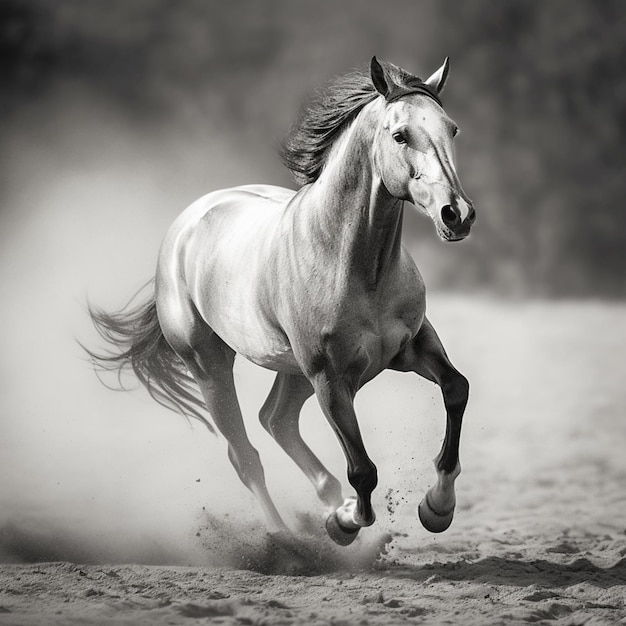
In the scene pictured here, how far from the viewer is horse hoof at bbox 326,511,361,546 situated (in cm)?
327

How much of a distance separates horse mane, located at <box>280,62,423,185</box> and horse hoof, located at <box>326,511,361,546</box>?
109cm

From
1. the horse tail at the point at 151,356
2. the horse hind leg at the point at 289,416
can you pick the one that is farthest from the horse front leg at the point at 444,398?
the horse tail at the point at 151,356

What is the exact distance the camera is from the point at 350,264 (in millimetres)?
2975

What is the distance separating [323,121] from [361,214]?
1.25 ft

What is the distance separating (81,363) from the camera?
6438 mm

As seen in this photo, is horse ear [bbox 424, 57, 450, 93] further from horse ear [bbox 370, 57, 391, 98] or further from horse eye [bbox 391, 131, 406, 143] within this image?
horse eye [bbox 391, 131, 406, 143]

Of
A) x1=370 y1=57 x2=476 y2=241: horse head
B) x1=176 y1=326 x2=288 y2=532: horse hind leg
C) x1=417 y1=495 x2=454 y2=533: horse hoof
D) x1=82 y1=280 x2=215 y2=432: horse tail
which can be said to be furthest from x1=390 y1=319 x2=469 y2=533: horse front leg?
x1=82 y1=280 x2=215 y2=432: horse tail

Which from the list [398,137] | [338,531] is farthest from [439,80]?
[338,531]

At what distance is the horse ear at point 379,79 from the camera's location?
286 cm

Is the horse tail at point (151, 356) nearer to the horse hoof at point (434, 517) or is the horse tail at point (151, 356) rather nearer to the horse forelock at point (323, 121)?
the horse forelock at point (323, 121)

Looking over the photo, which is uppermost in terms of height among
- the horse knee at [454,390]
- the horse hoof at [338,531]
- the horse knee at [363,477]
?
the horse knee at [454,390]

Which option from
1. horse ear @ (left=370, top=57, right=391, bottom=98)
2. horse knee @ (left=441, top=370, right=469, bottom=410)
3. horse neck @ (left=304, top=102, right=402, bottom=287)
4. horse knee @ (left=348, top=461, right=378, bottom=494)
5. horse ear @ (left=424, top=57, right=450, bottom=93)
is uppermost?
horse ear @ (left=424, top=57, right=450, bottom=93)

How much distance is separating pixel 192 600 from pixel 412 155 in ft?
5.15

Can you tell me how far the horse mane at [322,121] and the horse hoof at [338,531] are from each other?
3.57 ft
